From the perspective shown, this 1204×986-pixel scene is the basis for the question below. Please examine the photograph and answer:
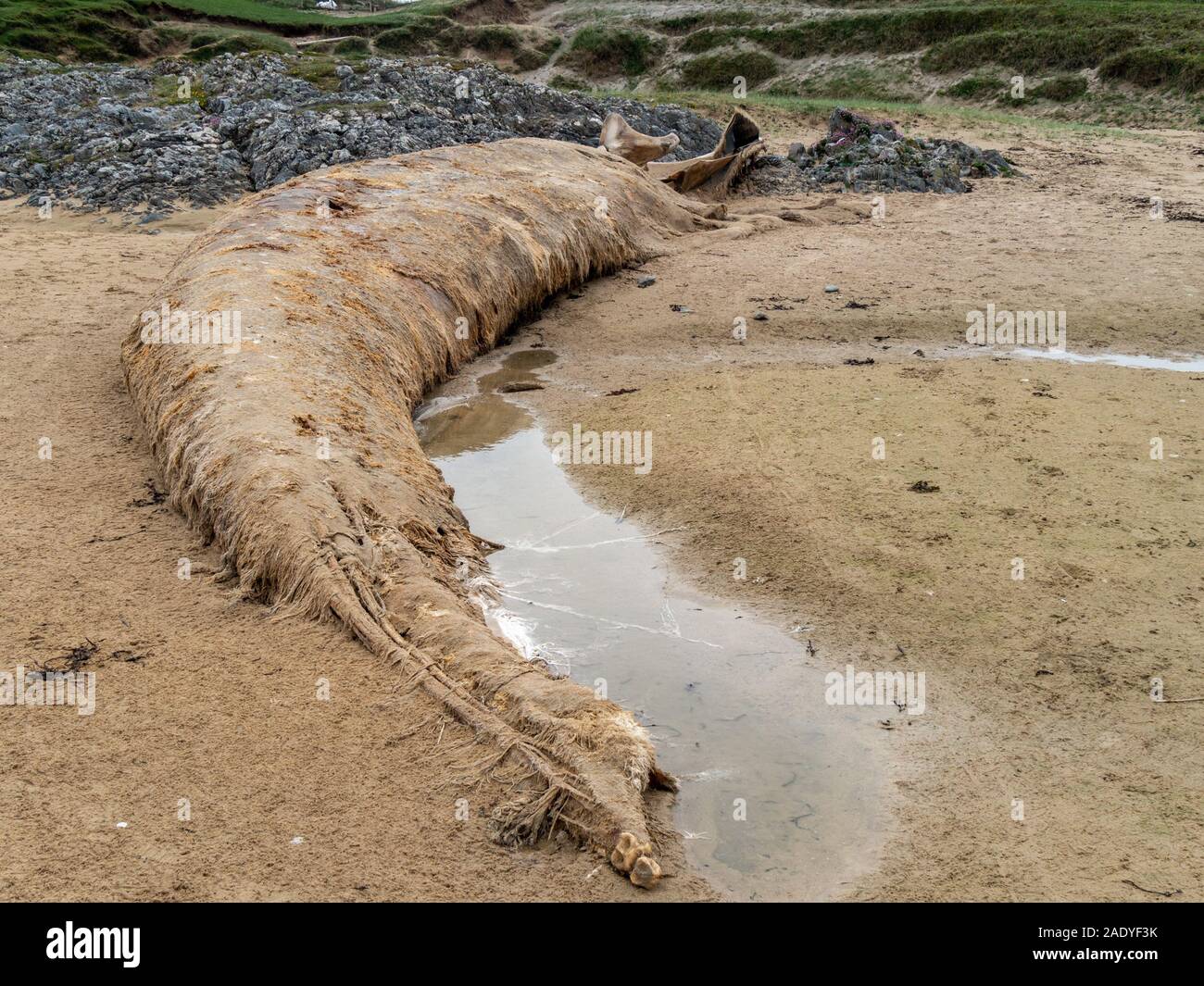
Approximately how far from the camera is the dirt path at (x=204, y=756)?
101 inches

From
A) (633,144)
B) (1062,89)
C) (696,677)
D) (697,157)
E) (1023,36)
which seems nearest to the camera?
(696,677)

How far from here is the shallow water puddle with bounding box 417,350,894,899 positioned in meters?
2.90

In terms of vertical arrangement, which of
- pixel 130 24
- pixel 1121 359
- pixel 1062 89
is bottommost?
pixel 1121 359

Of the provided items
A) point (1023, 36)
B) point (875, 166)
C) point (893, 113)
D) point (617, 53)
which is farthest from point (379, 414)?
point (617, 53)

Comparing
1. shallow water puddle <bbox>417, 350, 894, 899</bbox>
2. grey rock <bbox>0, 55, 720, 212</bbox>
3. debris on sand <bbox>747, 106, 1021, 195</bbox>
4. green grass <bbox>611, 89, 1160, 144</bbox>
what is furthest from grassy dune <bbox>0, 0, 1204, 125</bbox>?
shallow water puddle <bbox>417, 350, 894, 899</bbox>

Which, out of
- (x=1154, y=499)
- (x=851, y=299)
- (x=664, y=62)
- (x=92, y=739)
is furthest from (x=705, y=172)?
(x=664, y=62)

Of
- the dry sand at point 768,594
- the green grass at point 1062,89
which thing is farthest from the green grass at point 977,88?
the dry sand at point 768,594

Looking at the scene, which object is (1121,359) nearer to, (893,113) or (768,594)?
(768,594)

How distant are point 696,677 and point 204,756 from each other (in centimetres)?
166

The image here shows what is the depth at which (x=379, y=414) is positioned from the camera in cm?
512

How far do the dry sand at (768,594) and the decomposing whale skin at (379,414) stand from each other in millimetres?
151

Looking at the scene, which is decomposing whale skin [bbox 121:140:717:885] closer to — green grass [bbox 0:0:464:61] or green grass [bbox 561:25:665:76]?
green grass [bbox 0:0:464:61]

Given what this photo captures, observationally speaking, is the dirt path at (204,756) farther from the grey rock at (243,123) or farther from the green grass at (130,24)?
the green grass at (130,24)

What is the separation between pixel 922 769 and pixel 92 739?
2375mm
